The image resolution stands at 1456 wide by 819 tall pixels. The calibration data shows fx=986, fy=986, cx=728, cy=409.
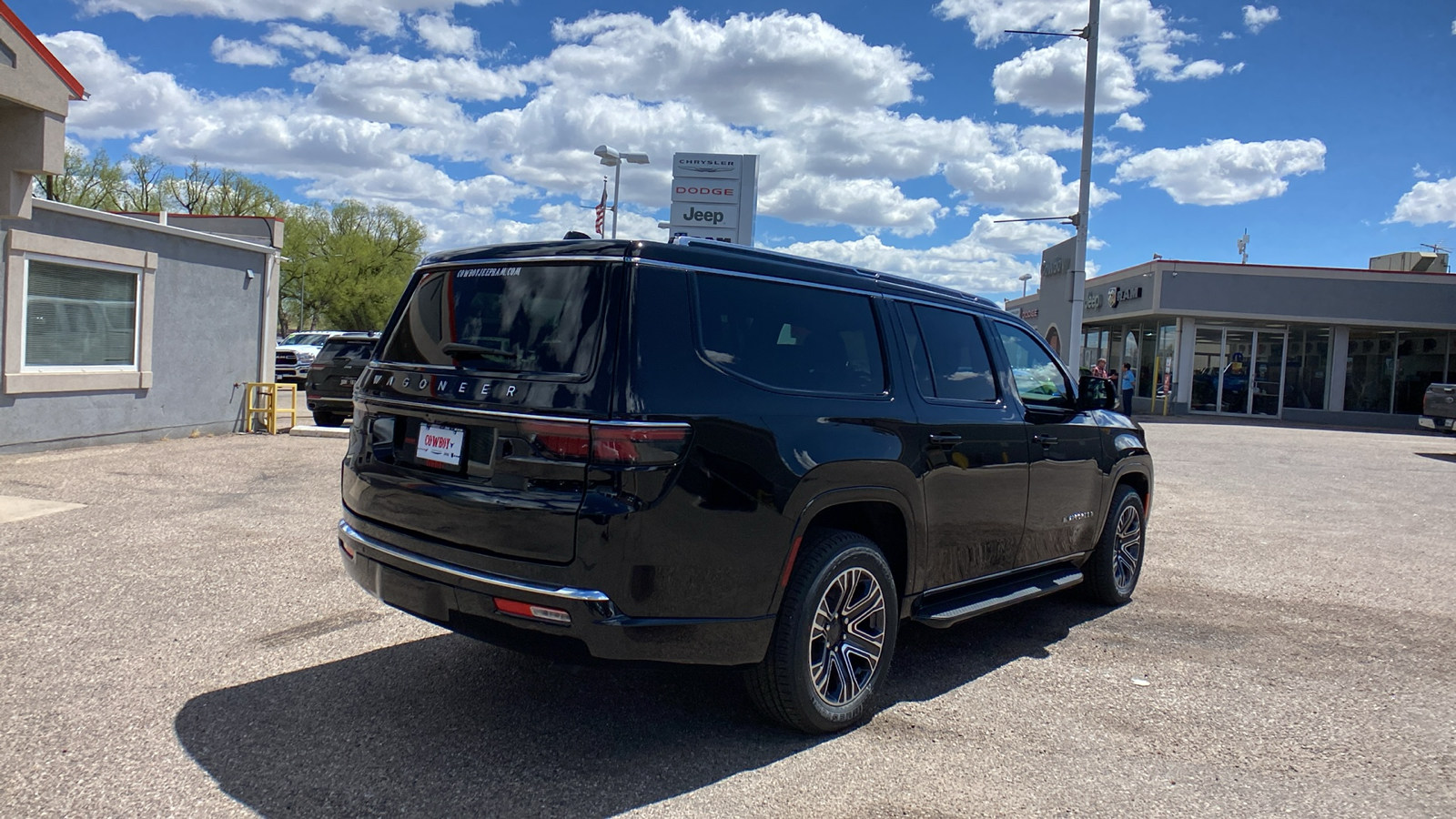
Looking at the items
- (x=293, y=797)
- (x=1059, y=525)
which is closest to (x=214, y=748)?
(x=293, y=797)

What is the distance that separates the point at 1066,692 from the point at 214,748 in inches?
140

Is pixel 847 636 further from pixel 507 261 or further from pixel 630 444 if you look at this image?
pixel 507 261

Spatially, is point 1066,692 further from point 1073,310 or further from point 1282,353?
point 1282,353

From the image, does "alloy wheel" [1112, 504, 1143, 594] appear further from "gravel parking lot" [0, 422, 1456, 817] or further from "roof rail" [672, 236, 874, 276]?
"roof rail" [672, 236, 874, 276]

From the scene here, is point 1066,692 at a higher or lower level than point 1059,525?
lower

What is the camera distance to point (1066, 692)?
179 inches

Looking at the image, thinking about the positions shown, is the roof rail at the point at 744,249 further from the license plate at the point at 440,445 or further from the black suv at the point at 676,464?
the license plate at the point at 440,445

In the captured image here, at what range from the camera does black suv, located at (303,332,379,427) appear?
604 inches

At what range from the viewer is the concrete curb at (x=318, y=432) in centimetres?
1450

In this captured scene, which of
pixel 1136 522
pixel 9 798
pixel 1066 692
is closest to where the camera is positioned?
pixel 9 798

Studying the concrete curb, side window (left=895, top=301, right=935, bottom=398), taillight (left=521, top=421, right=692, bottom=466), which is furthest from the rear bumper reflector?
the concrete curb

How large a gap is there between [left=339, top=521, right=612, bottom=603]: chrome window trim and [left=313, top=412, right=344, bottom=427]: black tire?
13410 mm

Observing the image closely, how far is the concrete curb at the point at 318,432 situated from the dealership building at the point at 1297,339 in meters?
22.2

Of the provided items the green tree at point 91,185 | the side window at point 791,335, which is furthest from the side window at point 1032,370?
the green tree at point 91,185
